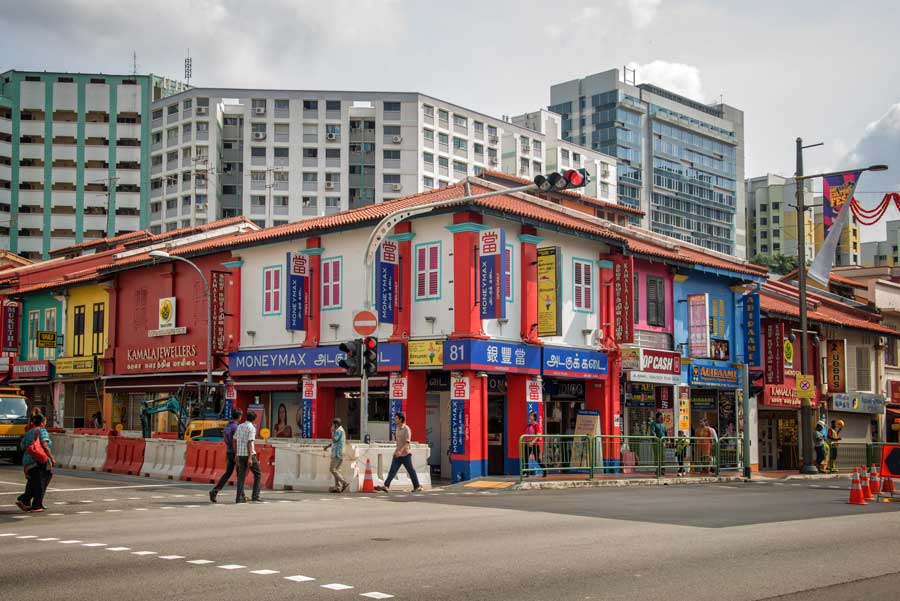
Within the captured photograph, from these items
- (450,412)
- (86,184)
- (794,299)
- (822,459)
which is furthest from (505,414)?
(86,184)

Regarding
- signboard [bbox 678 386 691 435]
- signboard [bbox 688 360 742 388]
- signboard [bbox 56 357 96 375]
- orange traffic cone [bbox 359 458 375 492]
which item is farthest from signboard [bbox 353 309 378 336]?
signboard [bbox 56 357 96 375]

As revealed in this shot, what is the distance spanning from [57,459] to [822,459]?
25432 millimetres

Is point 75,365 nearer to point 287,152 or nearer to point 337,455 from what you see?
point 337,455

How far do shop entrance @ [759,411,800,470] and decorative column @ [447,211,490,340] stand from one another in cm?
1819

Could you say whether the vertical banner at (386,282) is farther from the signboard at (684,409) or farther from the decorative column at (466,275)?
the signboard at (684,409)

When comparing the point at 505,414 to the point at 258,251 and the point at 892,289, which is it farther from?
the point at 892,289

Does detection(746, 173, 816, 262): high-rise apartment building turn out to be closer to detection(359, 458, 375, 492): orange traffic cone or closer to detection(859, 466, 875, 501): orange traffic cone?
detection(859, 466, 875, 501): orange traffic cone

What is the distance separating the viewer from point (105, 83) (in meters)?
97.7

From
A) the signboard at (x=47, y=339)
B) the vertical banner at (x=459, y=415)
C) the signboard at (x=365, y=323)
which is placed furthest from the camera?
the signboard at (x=47, y=339)

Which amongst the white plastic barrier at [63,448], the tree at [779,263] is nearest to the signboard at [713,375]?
the white plastic barrier at [63,448]

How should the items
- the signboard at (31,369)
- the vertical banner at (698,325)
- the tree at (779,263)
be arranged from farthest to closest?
the tree at (779,263)
the signboard at (31,369)
the vertical banner at (698,325)

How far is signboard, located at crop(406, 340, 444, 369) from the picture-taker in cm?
2853

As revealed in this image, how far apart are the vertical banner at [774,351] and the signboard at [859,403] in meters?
5.91

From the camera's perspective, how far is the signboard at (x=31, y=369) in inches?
1791
